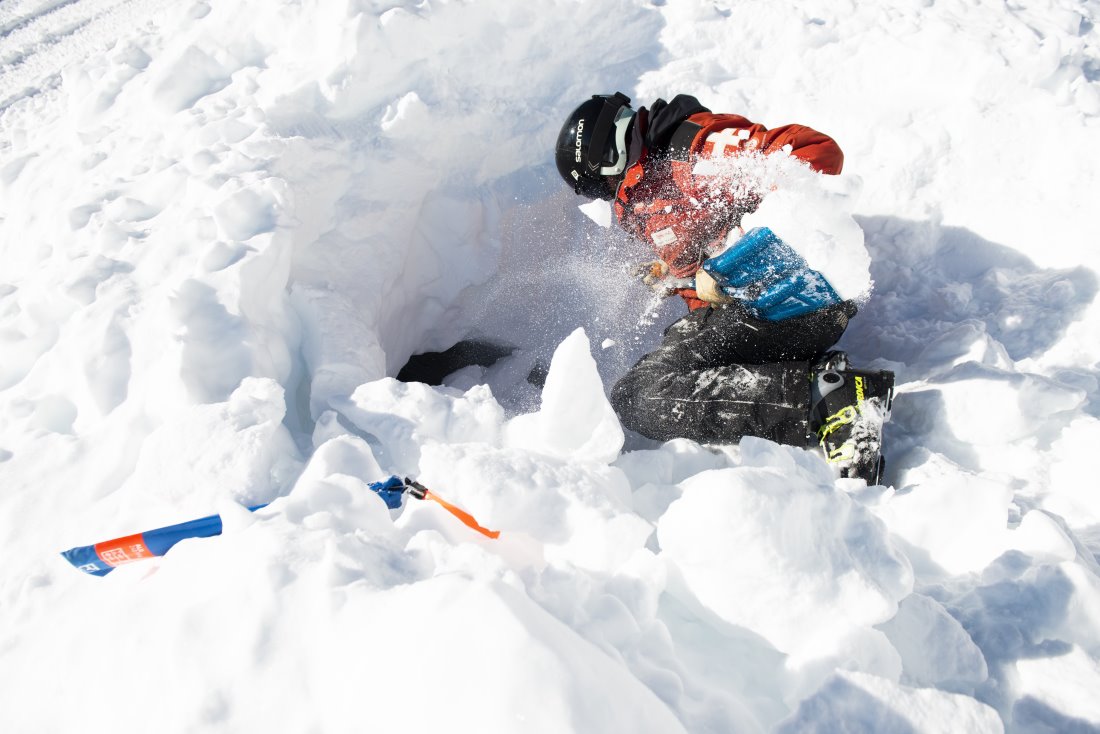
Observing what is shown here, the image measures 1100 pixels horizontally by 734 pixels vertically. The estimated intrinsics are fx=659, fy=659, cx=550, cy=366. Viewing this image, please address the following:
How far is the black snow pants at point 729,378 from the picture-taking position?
6.64ft

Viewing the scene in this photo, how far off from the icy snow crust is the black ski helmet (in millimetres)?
631

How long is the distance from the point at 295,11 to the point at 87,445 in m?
2.40

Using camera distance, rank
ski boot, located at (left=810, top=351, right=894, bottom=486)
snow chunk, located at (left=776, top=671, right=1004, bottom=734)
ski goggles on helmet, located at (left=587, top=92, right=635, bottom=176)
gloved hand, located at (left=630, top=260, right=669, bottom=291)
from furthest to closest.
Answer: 1. gloved hand, located at (left=630, top=260, right=669, bottom=291)
2. ski goggles on helmet, located at (left=587, top=92, right=635, bottom=176)
3. ski boot, located at (left=810, top=351, right=894, bottom=486)
4. snow chunk, located at (left=776, top=671, right=1004, bottom=734)

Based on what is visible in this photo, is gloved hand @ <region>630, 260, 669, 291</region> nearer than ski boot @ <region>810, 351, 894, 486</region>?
No

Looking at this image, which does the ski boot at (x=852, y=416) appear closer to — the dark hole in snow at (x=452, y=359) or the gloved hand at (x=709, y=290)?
the gloved hand at (x=709, y=290)

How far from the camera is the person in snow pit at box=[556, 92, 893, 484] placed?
200 centimetres

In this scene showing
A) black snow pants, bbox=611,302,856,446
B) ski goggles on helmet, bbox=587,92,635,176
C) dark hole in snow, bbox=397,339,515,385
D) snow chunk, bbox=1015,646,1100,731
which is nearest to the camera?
snow chunk, bbox=1015,646,1100,731

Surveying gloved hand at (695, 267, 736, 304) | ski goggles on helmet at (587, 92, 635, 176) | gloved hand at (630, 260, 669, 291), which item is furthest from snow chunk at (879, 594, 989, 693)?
ski goggles on helmet at (587, 92, 635, 176)

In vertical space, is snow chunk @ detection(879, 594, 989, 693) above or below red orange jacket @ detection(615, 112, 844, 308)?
below

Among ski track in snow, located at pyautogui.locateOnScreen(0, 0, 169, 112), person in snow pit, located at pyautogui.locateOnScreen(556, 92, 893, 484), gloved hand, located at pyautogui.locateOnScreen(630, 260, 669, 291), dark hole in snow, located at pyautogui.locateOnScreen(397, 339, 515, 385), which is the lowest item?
dark hole in snow, located at pyautogui.locateOnScreen(397, 339, 515, 385)

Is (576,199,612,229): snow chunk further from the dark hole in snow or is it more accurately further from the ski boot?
the ski boot

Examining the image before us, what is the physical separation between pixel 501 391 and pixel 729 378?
48.6 inches

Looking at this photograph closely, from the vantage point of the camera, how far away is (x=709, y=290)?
236 cm

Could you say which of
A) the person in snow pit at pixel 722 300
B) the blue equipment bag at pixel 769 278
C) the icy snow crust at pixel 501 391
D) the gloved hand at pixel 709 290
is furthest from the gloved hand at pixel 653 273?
the blue equipment bag at pixel 769 278
